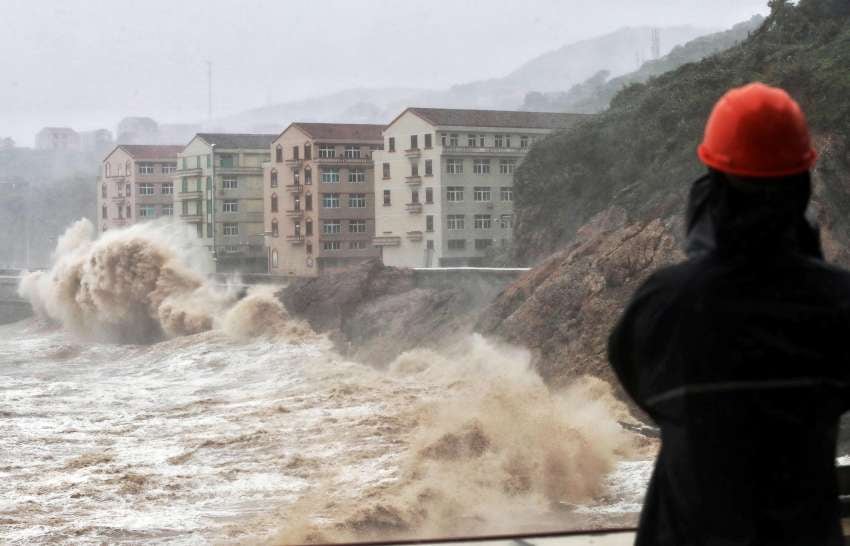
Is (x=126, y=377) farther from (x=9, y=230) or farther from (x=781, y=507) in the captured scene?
(x=9, y=230)

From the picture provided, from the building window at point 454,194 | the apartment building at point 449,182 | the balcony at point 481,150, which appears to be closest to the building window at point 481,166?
the apartment building at point 449,182

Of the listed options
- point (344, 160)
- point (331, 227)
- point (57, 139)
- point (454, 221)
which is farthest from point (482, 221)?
point (57, 139)

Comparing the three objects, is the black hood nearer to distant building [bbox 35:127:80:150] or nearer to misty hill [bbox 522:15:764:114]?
misty hill [bbox 522:15:764:114]

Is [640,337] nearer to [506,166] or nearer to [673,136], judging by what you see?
[673,136]

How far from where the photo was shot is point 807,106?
21797mm

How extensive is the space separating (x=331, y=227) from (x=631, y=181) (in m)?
20.9

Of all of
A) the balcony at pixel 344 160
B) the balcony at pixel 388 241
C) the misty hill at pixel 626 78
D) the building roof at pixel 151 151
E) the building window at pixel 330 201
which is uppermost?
the misty hill at pixel 626 78

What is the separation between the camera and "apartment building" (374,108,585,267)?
4409 centimetres

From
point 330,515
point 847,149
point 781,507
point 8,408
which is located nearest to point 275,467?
point 330,515

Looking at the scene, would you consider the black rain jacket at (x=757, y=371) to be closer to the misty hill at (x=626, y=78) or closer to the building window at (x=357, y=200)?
the building window at (x=357, y=200)

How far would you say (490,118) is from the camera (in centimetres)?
4634

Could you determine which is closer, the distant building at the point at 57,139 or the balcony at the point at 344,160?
the balcony at the point at 344,160

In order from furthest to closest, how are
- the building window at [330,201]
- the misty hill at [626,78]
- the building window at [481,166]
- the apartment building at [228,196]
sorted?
the misty hill at [626,78] → the apartment building at [228,196] → the building window at [330,201] → the building window at [481,166]

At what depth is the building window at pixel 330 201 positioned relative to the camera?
49.3m
